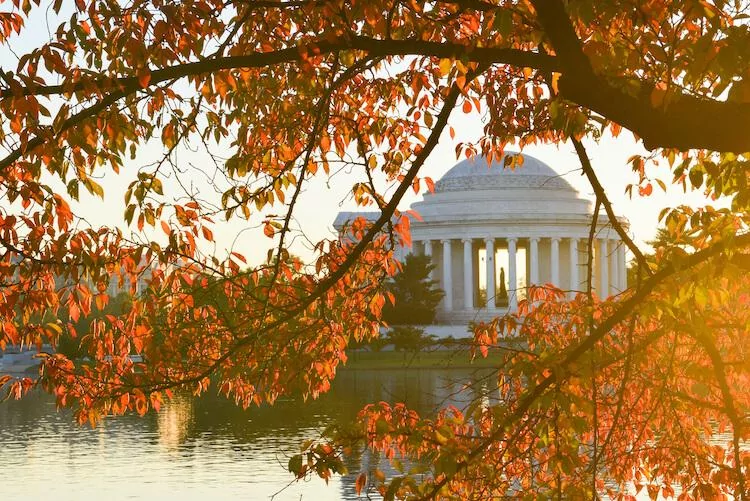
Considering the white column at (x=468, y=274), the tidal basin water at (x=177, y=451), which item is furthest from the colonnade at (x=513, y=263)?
the tidal basin water at (x=177, y=451)

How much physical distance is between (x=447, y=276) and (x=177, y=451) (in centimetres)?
9827

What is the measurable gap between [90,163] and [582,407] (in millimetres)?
4695

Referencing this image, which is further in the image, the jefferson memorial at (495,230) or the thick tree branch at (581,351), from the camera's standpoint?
the jefferson memorial at (495,230)

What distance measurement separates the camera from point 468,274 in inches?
5335

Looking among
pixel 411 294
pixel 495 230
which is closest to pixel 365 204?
pixel 411 294

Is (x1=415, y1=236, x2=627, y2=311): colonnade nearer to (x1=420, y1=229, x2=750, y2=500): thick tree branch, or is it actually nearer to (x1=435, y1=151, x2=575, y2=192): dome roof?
(x1=435, y1=151, x2=575, y2=192): dome roof

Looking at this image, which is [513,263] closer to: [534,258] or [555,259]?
[534,258]

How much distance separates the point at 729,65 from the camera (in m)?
6.90

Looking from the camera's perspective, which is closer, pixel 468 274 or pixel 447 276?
pixel 468 274

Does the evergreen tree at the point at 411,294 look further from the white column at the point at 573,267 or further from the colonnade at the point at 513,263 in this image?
the white column at the point at 573,267

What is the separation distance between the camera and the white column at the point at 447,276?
13500 centimetres

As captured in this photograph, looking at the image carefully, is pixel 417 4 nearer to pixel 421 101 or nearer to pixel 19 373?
pixel 421 101

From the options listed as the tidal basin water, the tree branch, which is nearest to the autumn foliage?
the tree branch

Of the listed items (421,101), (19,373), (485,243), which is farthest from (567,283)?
(421,101)
